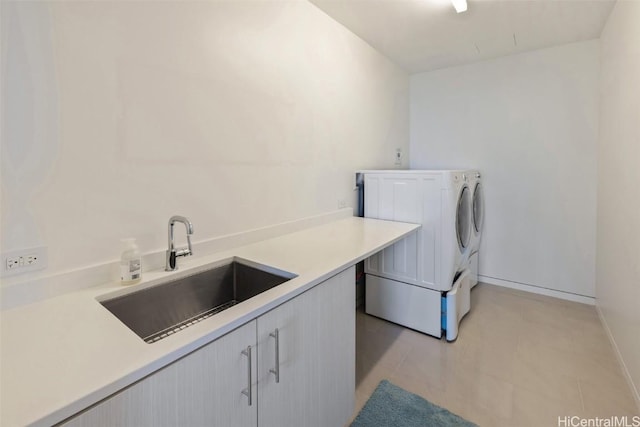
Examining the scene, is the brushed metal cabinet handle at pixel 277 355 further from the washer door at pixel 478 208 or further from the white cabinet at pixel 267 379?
the washer door at pixel 478 208

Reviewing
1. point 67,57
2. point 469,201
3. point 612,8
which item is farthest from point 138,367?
point 612,8

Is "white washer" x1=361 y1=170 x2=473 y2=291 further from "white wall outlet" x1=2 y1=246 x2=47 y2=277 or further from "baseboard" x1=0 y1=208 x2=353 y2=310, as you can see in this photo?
"white wall outlet" x1=2 y1=246 x2=47 y2=277

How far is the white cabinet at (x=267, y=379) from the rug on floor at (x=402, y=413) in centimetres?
18

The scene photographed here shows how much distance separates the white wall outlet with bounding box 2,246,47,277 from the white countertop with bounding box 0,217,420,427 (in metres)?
0.13

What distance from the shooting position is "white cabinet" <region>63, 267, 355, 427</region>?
0.74 m

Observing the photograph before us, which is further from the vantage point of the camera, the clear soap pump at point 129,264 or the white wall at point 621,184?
the white wall at point 621,184

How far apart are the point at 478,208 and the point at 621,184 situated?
4.00 ft

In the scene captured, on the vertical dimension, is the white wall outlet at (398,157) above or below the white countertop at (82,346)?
above

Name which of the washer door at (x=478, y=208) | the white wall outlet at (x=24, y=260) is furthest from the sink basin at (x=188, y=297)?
the washer door at (x=478, y=208)

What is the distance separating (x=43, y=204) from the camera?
109 cm

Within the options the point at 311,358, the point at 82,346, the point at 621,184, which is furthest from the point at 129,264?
the point at 621,184

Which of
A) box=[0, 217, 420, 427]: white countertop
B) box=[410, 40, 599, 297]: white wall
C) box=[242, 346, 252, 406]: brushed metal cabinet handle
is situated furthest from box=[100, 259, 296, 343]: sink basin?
box=[410, 40, 599, 297]: white wall

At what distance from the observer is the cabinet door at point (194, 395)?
69 cm

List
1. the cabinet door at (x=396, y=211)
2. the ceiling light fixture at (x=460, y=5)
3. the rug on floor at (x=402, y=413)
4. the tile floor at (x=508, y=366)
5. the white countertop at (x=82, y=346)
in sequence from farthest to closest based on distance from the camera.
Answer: the cabinet door at (x=396, y=211) < the ceiling light fixture at (x=460, y=5) < the tile floor at (x=508, y=366) < the rug on floor at (x=402, y=413) < the white countertop at (x=82, y=346)
